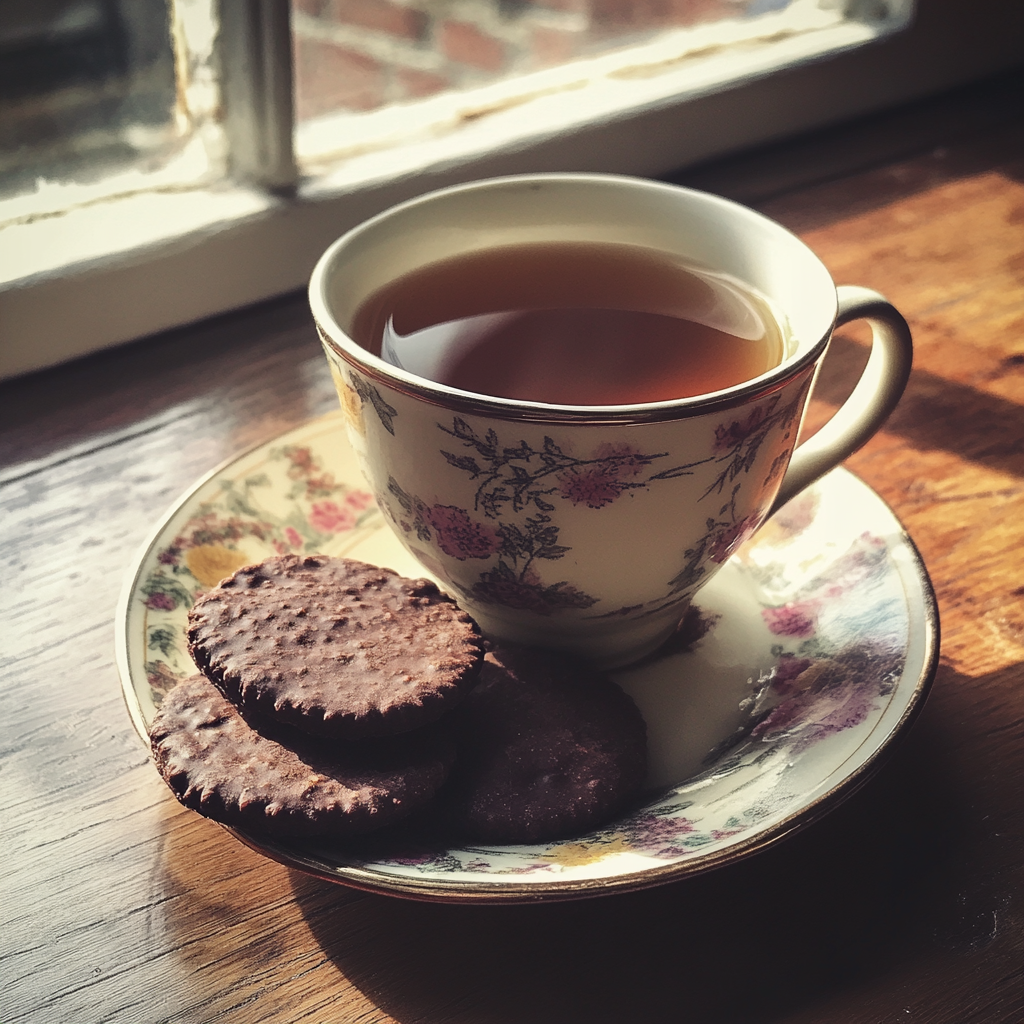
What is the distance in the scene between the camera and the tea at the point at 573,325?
811 mm

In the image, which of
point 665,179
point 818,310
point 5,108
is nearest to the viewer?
point 818,310

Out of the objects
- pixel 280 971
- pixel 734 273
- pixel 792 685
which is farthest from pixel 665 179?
pixel 280 971

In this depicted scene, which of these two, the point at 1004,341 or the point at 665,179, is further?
the point at 665,179

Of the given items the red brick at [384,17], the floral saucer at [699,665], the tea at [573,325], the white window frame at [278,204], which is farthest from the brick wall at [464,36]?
the floral saucer at [699,665]

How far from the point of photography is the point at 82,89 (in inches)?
43.1

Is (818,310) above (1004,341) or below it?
above

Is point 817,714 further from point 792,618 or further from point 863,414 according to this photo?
point 863,414

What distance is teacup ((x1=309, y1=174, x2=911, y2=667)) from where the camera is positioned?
0.63 m

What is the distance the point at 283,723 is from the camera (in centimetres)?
61

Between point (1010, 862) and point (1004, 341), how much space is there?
69cm

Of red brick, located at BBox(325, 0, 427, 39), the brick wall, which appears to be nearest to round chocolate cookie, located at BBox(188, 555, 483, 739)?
the brick wall

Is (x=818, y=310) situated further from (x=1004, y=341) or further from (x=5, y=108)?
(x=5, y=108)

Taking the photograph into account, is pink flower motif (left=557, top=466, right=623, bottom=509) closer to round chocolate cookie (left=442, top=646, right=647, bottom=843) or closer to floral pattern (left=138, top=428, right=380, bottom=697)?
round chocolate cookie (left=442, top=646, right=647, bottom=843)

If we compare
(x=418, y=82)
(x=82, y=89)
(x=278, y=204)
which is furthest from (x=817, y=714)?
(x=418, y=82)
